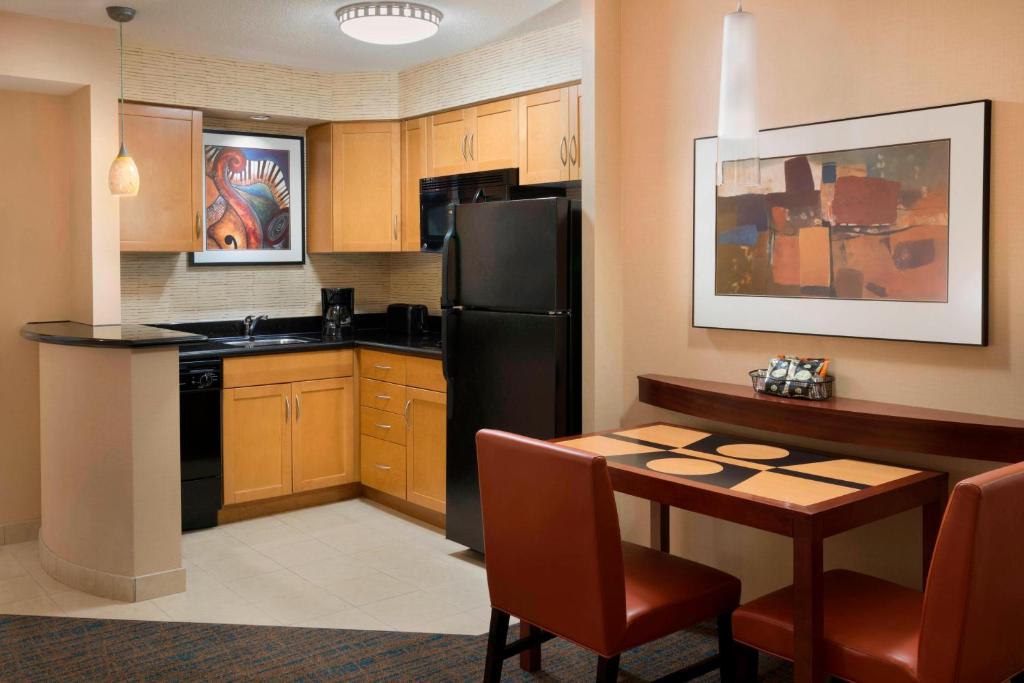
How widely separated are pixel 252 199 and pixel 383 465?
1.75 meters

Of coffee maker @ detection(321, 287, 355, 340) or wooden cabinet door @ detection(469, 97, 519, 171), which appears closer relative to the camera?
wooden cabinet door @ detection(469, 97, 519, 171)

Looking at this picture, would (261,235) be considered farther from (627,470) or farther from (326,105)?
(627,470)

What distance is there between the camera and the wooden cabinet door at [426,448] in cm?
453

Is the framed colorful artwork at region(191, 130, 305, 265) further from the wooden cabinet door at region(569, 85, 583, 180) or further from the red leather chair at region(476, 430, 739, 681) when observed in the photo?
the red leather chair at region(476, 430, 739, 681)

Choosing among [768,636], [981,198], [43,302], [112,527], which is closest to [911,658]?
[768,636]

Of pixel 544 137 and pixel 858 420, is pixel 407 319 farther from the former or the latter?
pixel 858 420

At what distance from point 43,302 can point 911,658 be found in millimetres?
4117

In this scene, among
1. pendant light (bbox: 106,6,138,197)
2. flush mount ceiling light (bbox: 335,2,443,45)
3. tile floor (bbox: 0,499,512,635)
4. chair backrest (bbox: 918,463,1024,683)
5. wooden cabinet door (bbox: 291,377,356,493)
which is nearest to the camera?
chair backrest (bbox: 918,463,1024,683)

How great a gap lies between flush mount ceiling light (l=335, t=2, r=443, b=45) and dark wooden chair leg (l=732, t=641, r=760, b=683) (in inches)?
109

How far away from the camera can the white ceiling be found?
3.86 metres

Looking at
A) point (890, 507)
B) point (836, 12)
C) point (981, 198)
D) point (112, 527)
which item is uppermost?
point (836, 12)

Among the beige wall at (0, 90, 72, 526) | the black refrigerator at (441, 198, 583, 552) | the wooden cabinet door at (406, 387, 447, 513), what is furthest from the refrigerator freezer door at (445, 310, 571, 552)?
the beige wall at (0, 90, 72, 526)

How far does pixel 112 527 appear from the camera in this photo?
12.0ft

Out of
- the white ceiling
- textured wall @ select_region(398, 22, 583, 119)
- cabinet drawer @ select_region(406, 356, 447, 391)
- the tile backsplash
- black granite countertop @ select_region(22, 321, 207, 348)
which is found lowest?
cabinet drawer @ select_region(406, 356, 447, 391)
